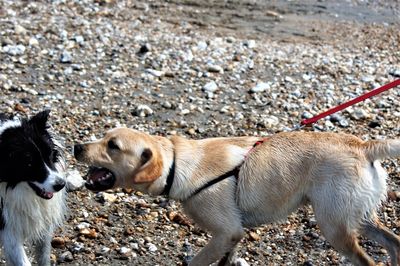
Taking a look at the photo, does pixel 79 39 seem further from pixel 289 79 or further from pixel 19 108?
pixel 289 79

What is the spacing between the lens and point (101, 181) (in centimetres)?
520

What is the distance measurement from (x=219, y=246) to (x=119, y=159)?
37.5 inches

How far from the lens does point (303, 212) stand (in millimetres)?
6711

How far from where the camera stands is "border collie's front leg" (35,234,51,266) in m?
5.48

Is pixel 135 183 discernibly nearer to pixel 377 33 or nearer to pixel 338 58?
pixel 338 58

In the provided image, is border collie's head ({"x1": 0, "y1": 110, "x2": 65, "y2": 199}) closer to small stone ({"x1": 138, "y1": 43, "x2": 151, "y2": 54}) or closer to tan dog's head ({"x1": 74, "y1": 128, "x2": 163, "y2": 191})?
tan dog's head ({"x1": 74, "y1": 128, "x2": 163, "y2": 191})

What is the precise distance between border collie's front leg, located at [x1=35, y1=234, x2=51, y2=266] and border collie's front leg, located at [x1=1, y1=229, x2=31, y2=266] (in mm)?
300

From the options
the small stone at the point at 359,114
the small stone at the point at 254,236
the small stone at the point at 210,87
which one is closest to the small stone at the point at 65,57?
the small stone at the point at 210,87

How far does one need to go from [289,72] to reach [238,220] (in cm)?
494

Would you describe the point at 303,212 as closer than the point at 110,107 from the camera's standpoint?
Yes

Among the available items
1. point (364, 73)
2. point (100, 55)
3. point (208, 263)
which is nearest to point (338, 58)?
point (364, 73)

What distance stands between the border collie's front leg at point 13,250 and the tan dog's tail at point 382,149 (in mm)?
2583

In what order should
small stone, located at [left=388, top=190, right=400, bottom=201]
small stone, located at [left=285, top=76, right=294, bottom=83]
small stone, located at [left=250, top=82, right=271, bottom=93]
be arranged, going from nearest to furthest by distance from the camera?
small stone, located at [left=388, top=190, right=400, bottom=201], small stone, located at [left=250, top=82, right=271, bottom=93], small stone, located at [left=285, top=76, right=294, bottom=83]

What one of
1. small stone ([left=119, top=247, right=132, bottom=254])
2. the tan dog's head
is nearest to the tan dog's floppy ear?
the tan dog's head
